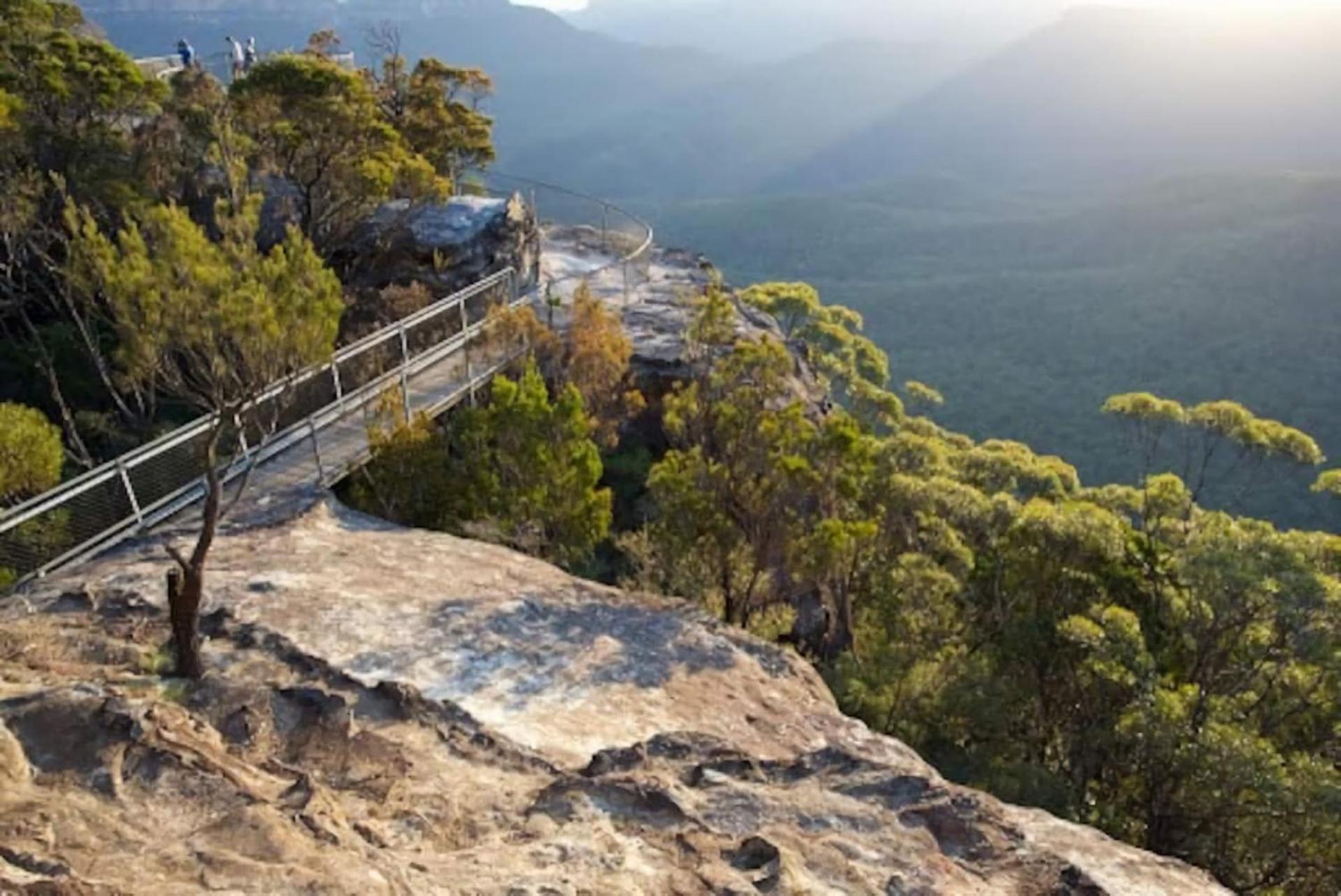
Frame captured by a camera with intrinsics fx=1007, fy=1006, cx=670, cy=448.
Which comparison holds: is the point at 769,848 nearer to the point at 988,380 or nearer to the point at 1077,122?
the point at 988,380

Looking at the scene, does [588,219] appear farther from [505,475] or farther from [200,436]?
[200,436]

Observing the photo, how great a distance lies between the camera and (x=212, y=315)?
8.50m

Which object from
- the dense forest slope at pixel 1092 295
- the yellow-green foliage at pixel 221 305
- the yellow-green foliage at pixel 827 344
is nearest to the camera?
the yellow-green foliage at pixel 221 305

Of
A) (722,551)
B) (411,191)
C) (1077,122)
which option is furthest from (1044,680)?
(1077,122)

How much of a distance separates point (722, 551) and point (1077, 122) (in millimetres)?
203422

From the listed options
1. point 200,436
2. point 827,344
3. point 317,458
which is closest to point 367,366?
point 317,458

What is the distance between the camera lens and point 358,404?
1717 centimetres

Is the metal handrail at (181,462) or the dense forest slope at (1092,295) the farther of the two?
the dense forest slope at (1092,295)

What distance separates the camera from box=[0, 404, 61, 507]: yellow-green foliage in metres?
11.3

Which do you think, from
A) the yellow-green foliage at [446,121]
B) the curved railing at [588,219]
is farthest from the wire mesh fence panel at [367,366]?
the yellow-green foliage at [446,121]

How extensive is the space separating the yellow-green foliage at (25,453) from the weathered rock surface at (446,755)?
4.17 ft

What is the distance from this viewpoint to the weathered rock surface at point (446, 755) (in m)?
6.11

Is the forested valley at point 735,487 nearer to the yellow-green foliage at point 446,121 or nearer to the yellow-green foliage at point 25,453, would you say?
the yellow-green foliage at point 25,453

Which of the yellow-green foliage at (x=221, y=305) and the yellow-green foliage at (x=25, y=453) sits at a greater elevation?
the yellow-green foliage at (x=221, y=305)
